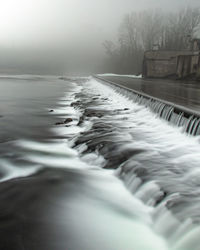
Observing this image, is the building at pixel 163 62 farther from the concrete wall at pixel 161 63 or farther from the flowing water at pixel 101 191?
the flowing water at pixel 101 191

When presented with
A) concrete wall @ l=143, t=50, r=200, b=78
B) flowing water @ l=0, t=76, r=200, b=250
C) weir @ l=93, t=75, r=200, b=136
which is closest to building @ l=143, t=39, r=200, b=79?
concrete wall @ l=143, t=50, r=200, b=78

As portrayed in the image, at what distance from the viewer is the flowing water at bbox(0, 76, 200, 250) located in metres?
2.97

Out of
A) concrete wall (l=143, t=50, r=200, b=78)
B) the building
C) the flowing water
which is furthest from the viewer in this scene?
concrete wall (l=143, t=50, r=200, b=78)

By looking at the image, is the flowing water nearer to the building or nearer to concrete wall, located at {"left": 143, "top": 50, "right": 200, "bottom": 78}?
the building

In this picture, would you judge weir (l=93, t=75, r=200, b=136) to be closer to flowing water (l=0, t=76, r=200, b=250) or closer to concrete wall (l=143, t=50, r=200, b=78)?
flowing water (l=0, t=76, r=200, b=250)

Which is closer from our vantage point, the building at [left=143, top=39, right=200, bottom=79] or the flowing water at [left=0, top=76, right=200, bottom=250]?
the flowing water at [left=0, top=76, right=200, bottom=250]

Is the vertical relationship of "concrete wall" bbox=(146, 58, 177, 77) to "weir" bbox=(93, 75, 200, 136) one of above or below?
below

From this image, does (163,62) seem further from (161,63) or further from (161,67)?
(161,67)

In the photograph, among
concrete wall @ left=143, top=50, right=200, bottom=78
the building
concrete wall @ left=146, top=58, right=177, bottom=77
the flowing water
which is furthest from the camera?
concrete wall @ left=146, top=58, right=177, bottom=77

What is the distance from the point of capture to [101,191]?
166 inches

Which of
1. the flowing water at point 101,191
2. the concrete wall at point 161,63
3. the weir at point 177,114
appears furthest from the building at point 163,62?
the flowing water at point 101,191

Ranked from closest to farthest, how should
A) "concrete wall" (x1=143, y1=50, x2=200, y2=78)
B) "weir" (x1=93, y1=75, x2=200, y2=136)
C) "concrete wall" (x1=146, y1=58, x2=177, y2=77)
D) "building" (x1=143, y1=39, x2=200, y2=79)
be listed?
"weir" (x1=93, y1=75, x2=200, y2=136) → "building" (x1=143, y1=39, x2=200, y2=79) → "concrete wall" (x1=143, y1=50, x2=200, y2=78) → "concrete wall" (x1=146, y1=58, x2=177, y2=77)

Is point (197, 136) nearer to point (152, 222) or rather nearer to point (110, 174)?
point (110, 174)

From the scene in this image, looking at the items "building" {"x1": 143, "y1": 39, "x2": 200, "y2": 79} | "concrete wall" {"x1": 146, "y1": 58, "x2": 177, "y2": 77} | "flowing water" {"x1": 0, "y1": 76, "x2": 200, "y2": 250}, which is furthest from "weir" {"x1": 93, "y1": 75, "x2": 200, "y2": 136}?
"concrete wall" {"x1": 146, "y1": 58, "x2": 177, "y2": 77}
